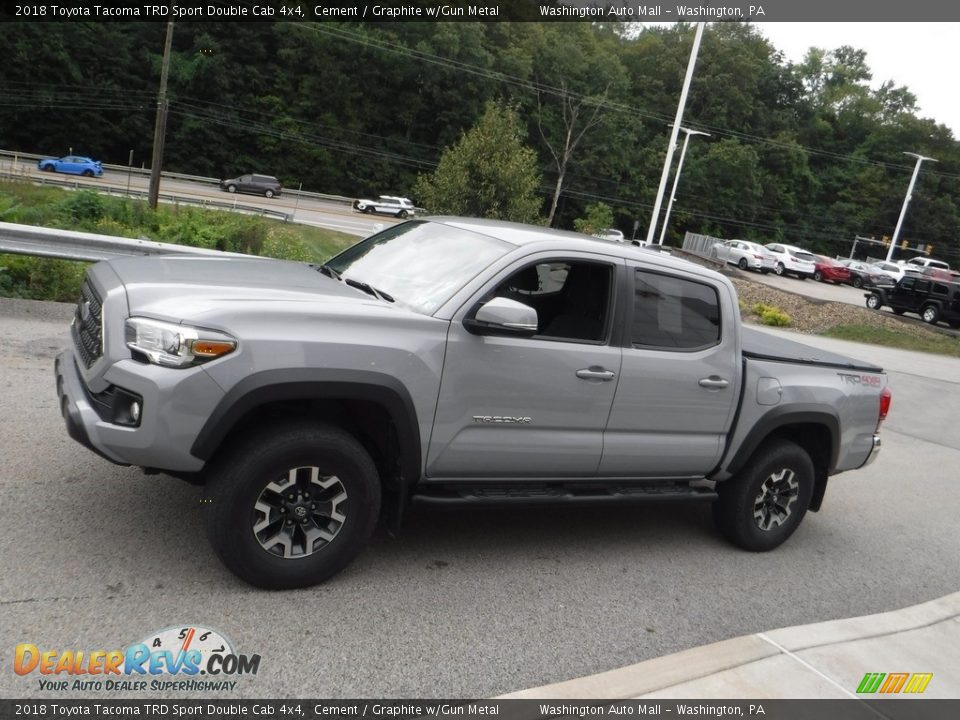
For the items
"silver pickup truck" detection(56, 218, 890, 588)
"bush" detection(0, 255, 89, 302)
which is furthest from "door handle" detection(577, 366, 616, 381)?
"bush" detection(0, 255, 89, 302)

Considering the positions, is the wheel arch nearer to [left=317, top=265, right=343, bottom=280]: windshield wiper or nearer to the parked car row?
[left=317, top=265, right=343, bottom=280]: windshield wiper

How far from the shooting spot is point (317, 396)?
385 cm

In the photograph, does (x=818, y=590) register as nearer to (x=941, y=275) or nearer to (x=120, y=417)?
(x=120, y=417)

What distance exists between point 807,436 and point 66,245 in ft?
24.8

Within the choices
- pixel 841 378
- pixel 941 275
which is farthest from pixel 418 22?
pixel 841 378

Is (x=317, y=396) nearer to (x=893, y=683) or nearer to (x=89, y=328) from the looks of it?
(x=89, y=328)

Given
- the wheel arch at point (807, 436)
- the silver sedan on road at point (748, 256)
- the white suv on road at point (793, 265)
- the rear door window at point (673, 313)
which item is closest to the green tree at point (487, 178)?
the wheel arch at point (807, 436)

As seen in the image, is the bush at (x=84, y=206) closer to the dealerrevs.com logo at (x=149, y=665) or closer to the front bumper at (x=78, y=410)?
the front bumper at (x=78, y=410)

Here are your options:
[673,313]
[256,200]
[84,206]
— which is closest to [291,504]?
[673,313]

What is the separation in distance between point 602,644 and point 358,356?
6.19ft

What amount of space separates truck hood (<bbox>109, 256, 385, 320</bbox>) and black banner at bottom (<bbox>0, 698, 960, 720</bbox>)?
162cm

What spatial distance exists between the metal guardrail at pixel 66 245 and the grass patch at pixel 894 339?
22065 mm

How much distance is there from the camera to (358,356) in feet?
12.9

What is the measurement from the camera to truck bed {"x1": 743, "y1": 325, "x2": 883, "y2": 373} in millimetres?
5578
